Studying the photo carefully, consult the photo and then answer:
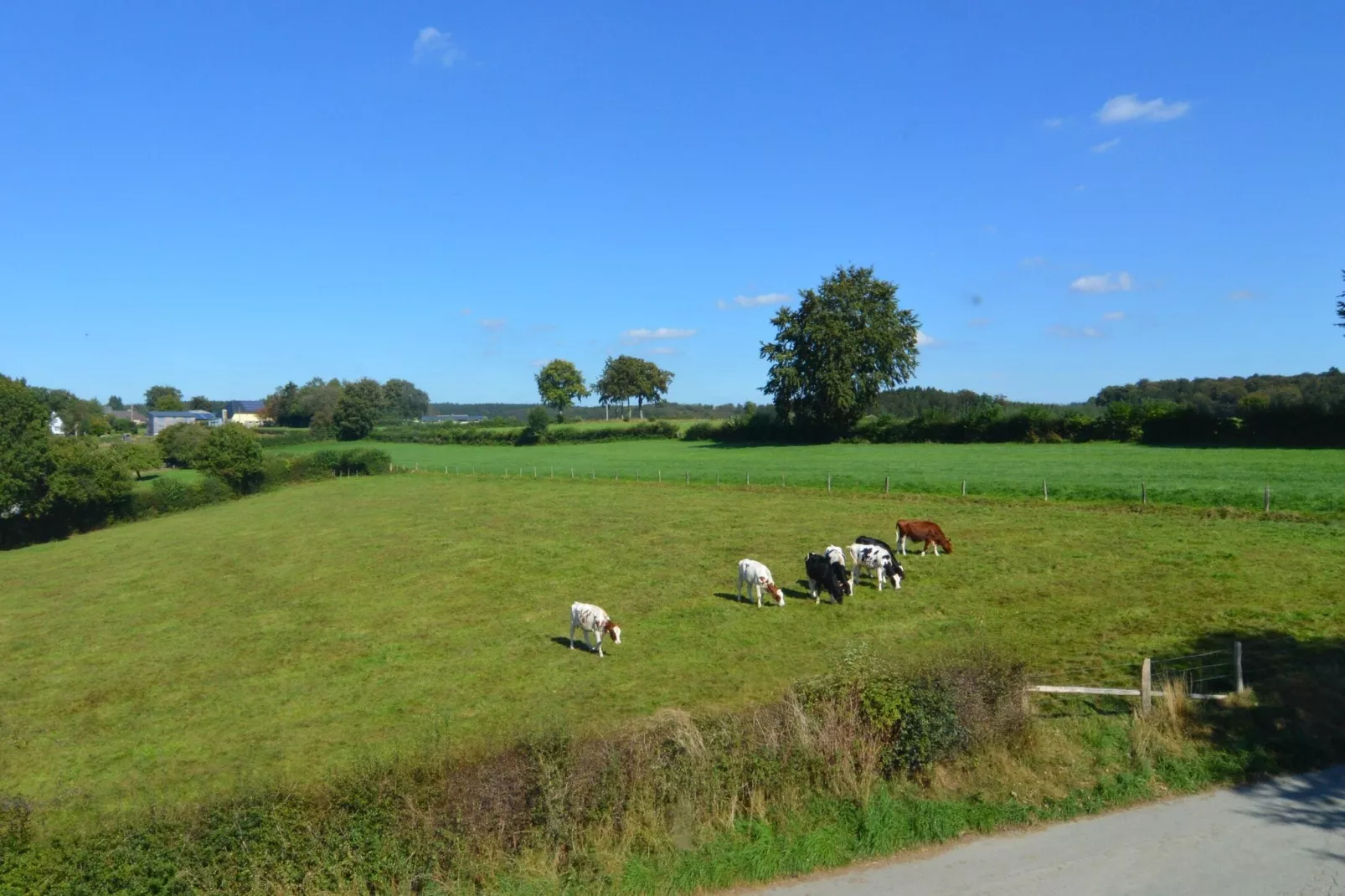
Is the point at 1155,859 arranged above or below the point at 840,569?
below

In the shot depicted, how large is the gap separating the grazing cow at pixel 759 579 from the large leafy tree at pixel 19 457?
49.1m

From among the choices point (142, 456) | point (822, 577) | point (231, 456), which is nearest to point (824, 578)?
point (822, 577)

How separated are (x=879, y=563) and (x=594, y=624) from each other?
8.58 metres

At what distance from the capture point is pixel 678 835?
29.7ft

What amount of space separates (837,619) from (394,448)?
8922cm

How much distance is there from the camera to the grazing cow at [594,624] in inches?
757

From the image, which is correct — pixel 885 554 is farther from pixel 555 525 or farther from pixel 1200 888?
pixel 555 525

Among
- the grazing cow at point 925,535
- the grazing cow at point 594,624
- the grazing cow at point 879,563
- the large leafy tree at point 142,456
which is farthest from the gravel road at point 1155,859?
the large leafy tree at point 142,456

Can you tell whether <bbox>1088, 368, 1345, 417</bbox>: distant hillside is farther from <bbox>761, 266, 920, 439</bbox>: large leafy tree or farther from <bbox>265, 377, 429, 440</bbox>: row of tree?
<bbox>265, 377, 429, 440</bbox>: row of tree

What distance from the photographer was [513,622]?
22.3 metres

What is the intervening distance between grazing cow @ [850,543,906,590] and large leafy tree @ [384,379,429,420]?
12950 centimetres

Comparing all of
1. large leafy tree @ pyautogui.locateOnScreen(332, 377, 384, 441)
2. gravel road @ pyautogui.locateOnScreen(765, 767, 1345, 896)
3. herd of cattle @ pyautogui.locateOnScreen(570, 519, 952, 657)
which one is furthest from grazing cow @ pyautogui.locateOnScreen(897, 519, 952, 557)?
large leafy tree @ pyautogui.locateOnScreen(332, 377, 384, 441)

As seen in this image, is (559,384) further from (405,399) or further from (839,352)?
(839,352)

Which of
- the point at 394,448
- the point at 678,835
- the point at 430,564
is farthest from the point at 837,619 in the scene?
the point at 394,448
